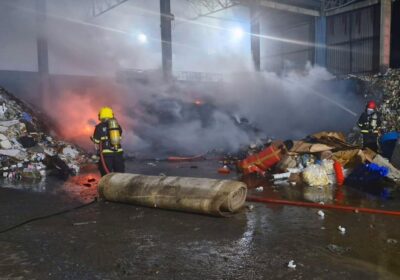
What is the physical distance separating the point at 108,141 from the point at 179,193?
95.0 inches

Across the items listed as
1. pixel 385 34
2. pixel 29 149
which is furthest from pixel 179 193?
pixel 385 34

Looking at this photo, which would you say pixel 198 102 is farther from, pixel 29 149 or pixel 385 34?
pixel 385 34

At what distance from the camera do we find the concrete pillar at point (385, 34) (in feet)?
57.7

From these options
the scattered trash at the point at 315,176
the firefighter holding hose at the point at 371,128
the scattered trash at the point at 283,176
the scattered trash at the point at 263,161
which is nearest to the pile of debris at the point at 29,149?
the scattered trash at the point at 263,161

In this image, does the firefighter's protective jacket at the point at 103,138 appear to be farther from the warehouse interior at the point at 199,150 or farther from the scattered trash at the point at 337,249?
the scattered trash at the point at 337,249

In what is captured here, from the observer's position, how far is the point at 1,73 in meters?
17.8

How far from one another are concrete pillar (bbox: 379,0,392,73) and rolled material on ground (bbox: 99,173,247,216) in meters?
15.5

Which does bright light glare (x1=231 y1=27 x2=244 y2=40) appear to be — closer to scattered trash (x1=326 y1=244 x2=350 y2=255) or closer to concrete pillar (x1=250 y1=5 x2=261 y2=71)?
concrete pillar (x1=250 y1=5 x2=261 y2=71)

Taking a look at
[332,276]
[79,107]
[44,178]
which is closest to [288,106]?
[79,107]

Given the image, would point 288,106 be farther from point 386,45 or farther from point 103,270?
point 103,270

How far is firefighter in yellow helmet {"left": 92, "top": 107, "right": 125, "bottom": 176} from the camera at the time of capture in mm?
7023

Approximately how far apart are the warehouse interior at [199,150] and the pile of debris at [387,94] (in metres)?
0.07

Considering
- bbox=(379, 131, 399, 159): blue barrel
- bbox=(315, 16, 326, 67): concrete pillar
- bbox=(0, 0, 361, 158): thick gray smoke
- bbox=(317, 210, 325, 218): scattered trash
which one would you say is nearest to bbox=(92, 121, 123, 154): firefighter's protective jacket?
bbox=(317, 210, 325, 218): scattered trash

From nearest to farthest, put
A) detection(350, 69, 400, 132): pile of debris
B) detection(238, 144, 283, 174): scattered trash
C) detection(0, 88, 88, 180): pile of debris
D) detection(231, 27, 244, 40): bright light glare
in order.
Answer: detection(238, 144, 283, 174): scattered trash, detection(0, 88, 88, 180): pile of debris, detection(350, 69, 400, 132): pile of debris, detection(231, 27, 244, 40): bright light glare
